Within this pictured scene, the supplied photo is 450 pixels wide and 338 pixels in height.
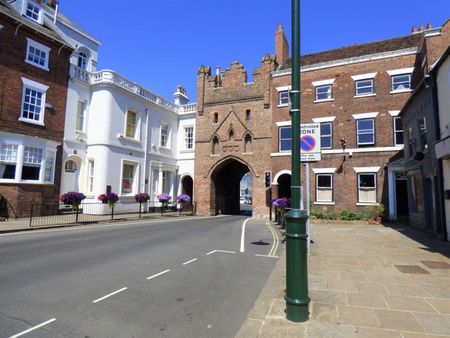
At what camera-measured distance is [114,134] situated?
23750 millimetres

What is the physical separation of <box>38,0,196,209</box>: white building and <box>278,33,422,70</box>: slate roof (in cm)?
1254

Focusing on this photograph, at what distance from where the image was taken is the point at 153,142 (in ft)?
93.6

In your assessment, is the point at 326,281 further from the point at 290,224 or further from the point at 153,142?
the point at 153,142

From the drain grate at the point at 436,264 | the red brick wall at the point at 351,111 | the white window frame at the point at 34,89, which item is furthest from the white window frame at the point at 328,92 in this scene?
the white window frame at the point at 34,89

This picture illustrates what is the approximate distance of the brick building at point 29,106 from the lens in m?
17.6

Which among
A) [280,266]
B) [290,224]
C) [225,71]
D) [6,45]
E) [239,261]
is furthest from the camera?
[225,71]

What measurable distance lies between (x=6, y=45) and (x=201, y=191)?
1842cm

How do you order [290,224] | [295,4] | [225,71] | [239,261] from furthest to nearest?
[225,71]
[239,261]
[295,4]
[290,224]

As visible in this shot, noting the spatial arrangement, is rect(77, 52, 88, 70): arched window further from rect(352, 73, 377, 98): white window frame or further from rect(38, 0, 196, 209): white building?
rect(352, 73, 377, 98): white window frame

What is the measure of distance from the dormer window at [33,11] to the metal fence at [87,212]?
1275cm

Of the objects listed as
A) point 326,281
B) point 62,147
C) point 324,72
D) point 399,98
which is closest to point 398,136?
point 399,98

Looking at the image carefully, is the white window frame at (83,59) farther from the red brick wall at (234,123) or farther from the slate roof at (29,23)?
the red brick wall at (234,123)

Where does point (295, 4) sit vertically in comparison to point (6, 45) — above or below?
below

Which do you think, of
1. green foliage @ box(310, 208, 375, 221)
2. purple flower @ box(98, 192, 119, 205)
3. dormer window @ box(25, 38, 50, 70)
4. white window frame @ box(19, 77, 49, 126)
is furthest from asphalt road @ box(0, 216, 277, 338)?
dormer window @ box(25, 38, 50, 70)
